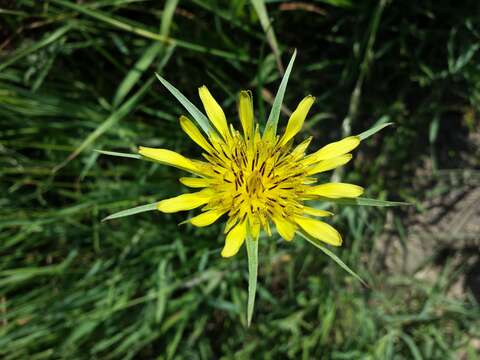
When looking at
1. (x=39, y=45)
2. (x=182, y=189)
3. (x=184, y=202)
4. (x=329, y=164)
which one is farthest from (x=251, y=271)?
(x=39, y=45)

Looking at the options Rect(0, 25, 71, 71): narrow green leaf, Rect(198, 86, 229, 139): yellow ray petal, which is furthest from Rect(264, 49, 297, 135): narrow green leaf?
Rect(0, 25, 71, 71): narrow green leaf

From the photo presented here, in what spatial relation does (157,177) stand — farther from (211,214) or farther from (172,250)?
(211,214)

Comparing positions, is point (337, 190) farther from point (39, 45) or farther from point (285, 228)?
point (39, 45)

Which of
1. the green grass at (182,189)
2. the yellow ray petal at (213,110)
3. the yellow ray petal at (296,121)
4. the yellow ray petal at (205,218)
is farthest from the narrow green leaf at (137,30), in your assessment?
the yellow ray petal at (205,218)

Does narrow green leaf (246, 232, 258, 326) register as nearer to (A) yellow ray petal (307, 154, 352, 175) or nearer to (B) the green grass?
(A) yellow ray petal (307, 154, 352, 175)

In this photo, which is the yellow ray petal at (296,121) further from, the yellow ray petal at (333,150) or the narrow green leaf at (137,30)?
the narrow green leaf at (137,30)

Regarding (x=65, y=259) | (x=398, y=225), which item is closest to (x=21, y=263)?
(x=65, y=259)
